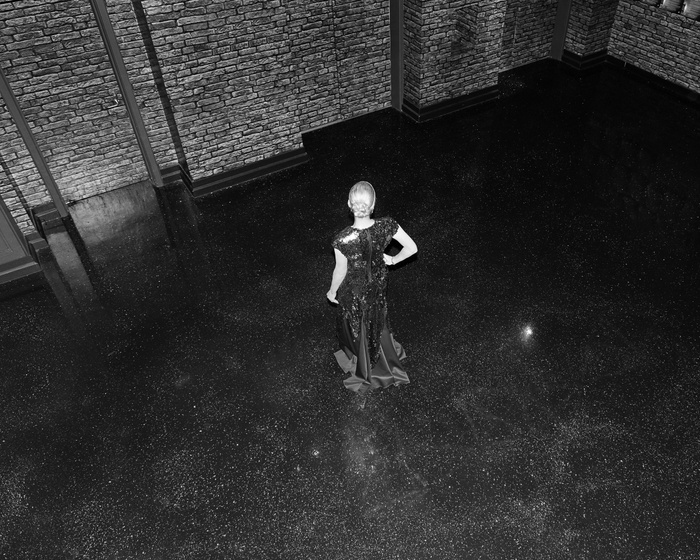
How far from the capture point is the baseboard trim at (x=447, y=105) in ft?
28.3

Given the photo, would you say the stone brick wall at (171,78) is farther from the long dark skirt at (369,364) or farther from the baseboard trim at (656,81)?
the baseboard trim at (656,81)

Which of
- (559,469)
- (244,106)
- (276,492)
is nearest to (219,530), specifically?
(276,492)

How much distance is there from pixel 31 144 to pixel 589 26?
820 cm

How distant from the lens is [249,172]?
25.0 feet

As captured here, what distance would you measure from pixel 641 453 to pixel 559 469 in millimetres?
685

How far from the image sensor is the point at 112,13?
20.5ft

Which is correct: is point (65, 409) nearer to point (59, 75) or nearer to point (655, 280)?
point (59, 75)

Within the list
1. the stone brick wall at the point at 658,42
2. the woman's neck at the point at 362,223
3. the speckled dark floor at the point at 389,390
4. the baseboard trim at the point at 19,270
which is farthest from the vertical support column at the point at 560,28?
the baseboard trim at the point at 19,270

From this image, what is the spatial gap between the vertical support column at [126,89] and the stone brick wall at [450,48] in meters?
3.70

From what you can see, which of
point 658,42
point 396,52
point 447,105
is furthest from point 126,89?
point 658,42

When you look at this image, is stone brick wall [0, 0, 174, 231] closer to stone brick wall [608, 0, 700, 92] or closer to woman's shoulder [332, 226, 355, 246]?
woman's shoulder [332, 226, 355, 246]

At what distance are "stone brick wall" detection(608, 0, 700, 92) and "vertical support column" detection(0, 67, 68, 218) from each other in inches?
322

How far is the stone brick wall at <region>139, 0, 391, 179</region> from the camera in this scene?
632 centimetres

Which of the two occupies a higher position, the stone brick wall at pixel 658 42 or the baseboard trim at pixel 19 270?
the stone brick wall at pixel 658 42
